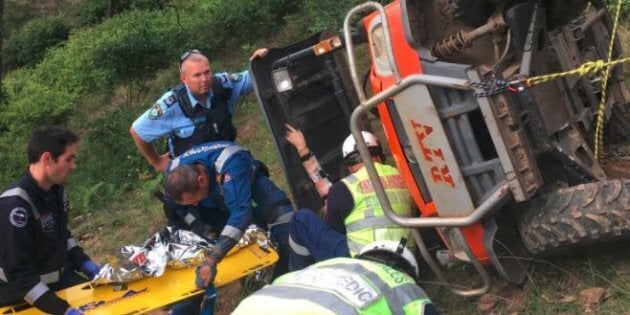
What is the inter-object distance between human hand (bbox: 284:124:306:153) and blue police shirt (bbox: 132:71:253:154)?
60 cm

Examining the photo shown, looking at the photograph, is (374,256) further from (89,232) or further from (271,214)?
(89,232)

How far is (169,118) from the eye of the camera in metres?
4.75

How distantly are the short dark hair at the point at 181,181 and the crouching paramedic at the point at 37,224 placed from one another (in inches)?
23.0

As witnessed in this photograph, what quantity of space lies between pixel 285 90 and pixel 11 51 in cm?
1949

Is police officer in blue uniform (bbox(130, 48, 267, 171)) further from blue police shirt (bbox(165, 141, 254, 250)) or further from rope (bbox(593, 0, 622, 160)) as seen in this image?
rope (bbox(593, 0, 622, 160))

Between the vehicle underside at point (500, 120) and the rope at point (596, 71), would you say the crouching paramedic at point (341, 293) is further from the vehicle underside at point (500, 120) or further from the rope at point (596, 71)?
the rope at point (596, 71)

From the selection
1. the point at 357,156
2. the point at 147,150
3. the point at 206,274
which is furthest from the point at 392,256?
the point at 147,150

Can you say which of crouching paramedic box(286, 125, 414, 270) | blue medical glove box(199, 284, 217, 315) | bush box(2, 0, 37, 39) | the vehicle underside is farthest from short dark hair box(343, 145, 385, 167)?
bush box(2, 0, 37, 39)

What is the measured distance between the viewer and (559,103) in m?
3.25

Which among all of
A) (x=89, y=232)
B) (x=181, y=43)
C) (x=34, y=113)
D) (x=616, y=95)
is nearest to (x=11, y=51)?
(x=34, y=113)

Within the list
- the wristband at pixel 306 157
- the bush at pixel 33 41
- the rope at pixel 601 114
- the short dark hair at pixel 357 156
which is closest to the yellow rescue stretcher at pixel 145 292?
the wristband at pixel 306 157

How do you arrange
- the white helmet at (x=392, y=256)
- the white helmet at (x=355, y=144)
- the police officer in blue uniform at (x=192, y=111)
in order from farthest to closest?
the police officer in blue uniform at (x=192, y=111) → the white helmet at (x=355, y=144) → the white helmet at (x=392, y=256)

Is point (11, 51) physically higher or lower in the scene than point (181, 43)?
higher

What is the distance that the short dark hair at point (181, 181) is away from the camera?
414cm
